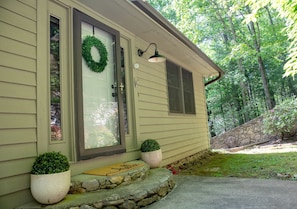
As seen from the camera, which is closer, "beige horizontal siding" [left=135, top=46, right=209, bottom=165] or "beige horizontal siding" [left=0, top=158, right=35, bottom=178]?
"beige horizontal siding" [left=0, top=158, right=35, bottom=178]

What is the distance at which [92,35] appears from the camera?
10.9 ft

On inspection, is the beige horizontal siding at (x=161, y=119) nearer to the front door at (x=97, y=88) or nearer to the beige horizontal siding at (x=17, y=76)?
the front door at (x=97, y=88)

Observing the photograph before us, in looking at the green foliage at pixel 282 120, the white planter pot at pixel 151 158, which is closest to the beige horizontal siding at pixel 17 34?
the white planter pot at pixel 151 158

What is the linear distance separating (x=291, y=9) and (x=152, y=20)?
82.0 inches

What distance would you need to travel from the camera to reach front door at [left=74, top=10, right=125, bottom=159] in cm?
295

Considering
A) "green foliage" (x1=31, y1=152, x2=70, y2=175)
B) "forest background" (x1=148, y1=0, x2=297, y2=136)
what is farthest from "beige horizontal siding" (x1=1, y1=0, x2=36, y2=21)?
"forest background" (x1=148, y1=0, x2=297, y2=136)

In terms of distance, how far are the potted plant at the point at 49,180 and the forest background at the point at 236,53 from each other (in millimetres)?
11513

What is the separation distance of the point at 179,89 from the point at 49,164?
4.43 meters

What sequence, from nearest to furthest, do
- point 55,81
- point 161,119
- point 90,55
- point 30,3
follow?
point 30,3 → point 55,81 → point 90,55 → point 161,119

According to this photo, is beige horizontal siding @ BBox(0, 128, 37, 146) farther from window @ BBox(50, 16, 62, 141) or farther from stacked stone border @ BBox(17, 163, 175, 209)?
stacked stone border @ BBox(17, 163, 175, 209)

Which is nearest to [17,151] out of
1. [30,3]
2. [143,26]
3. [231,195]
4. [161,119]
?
[30,3]

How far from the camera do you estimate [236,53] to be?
1202 centimetres

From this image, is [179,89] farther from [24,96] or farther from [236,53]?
[236,53]

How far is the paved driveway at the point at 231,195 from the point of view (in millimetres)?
2471
